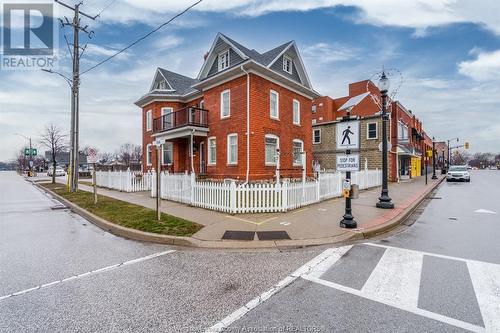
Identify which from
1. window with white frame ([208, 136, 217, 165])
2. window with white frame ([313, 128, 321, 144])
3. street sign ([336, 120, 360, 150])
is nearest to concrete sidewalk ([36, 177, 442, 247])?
street sign ([336, 120, 360, 150])

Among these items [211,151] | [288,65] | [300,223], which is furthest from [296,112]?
[300,223]

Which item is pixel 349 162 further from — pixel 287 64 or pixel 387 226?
pixel 287 64

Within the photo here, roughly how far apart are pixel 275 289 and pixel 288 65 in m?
16.8

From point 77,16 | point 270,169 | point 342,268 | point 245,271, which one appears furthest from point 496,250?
point 77,16

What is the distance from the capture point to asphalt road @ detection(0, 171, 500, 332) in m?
2.89

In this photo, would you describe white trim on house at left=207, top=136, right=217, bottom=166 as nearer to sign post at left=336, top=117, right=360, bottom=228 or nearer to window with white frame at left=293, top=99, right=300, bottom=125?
window with white frame at left=293, top=99, right=300, bottom=125

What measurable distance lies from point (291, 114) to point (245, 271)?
14.2m

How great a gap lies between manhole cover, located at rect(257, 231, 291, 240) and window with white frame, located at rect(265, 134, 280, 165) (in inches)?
342

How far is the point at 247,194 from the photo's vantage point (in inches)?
358

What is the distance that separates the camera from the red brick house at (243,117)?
14.2 metres

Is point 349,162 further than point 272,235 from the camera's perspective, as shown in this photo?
Yes

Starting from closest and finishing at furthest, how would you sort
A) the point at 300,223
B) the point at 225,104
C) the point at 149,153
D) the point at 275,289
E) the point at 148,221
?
the point at 275,289, the point at 300,223, the point at 148,221, the point at 225,104, the point at 149,153

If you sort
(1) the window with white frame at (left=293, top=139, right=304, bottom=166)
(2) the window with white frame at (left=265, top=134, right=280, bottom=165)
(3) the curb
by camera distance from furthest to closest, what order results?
1. (1) the window with white frame at (left=293, top=139, right=304, bottom=166)
2. (2) the window with white frame at (left=265, top=134, right=280, bottom=165)
3. (3) the curb

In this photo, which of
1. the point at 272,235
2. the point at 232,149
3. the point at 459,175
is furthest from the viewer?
the point at 459,175
